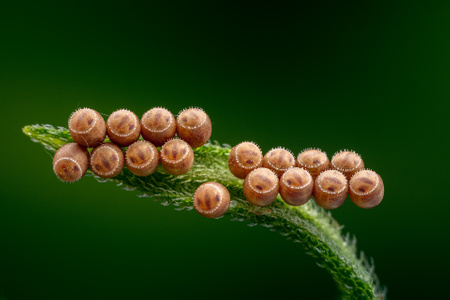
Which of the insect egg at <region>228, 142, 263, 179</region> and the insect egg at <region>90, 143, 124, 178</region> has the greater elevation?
the insect egg at <region>228, 142, 263, 179</region>

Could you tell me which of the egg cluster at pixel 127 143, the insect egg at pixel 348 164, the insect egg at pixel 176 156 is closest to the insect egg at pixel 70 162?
the egg cluster at pixel 127 143

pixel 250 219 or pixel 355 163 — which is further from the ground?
pixel 355 163

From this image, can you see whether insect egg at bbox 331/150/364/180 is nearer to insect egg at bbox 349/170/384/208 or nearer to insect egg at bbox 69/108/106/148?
insect egg at bbox 349/170/384/208

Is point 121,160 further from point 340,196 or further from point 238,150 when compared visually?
point 340,196

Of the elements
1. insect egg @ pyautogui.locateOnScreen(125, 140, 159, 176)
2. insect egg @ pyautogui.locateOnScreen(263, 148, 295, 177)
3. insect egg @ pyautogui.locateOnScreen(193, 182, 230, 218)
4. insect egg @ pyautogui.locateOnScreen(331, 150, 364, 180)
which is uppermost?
insect egg @ pyautogui.locateOnScreen(331, 150, 364, 180)

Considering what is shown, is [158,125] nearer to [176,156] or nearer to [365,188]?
[176,156]

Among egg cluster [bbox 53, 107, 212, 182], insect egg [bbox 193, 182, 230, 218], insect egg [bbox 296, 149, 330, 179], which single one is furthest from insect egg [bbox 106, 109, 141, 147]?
insect egg [bbox 296, 149, 330, 179]

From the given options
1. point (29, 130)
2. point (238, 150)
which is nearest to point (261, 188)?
point (238, 150)
